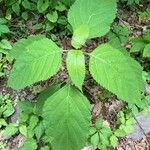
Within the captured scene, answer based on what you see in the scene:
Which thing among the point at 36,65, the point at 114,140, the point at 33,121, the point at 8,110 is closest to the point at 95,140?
the point at 114,140

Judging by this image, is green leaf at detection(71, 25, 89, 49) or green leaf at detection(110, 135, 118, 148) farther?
green leaf at detection(110, 135, 118, 148)

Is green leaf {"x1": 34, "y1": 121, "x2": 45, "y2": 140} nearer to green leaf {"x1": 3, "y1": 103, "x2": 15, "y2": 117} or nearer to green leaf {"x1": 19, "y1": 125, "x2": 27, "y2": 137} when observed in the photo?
green leaf {"x1": 19, "y1": 125, "x2": 27, "y2": 137}

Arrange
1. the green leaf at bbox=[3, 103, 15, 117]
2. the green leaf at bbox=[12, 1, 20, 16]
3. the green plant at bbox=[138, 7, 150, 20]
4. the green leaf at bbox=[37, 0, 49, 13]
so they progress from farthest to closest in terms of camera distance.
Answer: the green plant at bbox=[138, 7, 150, 20] < the green leaf at bbox=[12, 1, 20, 16] < the green leaf at bbox=[37, 0, 49, 13] < the green leaf at bbox=[3, 103, 15, 117]

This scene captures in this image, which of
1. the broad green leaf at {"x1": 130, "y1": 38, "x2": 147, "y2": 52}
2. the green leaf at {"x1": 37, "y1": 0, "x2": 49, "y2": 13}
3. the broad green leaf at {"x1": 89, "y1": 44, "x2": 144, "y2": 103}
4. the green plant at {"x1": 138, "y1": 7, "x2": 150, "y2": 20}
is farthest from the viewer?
the green plant at {"x1": 138, "y1": 7, "x2": 150, "y2": 20}

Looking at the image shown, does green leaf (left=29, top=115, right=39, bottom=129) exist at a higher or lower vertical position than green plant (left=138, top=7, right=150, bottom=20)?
lower

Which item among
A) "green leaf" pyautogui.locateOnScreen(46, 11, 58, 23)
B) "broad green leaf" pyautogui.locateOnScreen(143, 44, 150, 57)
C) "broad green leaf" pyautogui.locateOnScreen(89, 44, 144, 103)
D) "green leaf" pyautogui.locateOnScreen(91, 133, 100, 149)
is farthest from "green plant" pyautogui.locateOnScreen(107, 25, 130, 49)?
"broad green leaf" pyautogui.locateOnScreen(89, 44, 144, 103)

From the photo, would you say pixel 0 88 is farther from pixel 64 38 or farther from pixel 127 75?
pixel 127 75
